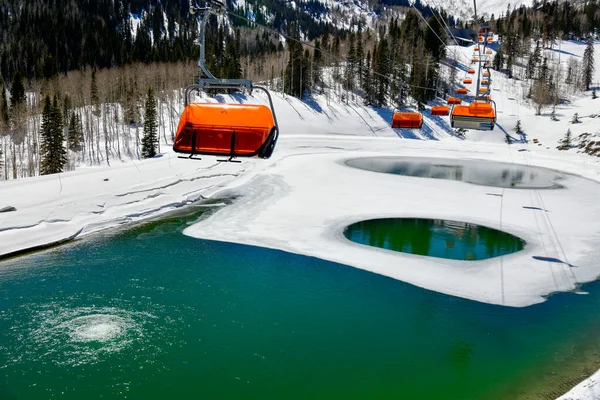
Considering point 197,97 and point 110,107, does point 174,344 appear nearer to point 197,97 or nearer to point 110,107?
point 197,97

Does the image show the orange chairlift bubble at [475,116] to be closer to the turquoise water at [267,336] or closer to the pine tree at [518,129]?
the turquoise water at [267,336]

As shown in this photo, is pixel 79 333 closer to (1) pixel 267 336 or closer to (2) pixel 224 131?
(1) pixel 267 336

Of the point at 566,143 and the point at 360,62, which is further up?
the point at 360,62

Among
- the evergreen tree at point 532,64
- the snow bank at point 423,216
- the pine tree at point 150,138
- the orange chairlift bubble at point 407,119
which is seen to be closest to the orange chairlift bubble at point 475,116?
the snow bank at point 423,216

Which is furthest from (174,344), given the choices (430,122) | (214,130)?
(430,122)

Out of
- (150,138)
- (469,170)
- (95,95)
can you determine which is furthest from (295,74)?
(469,170)
